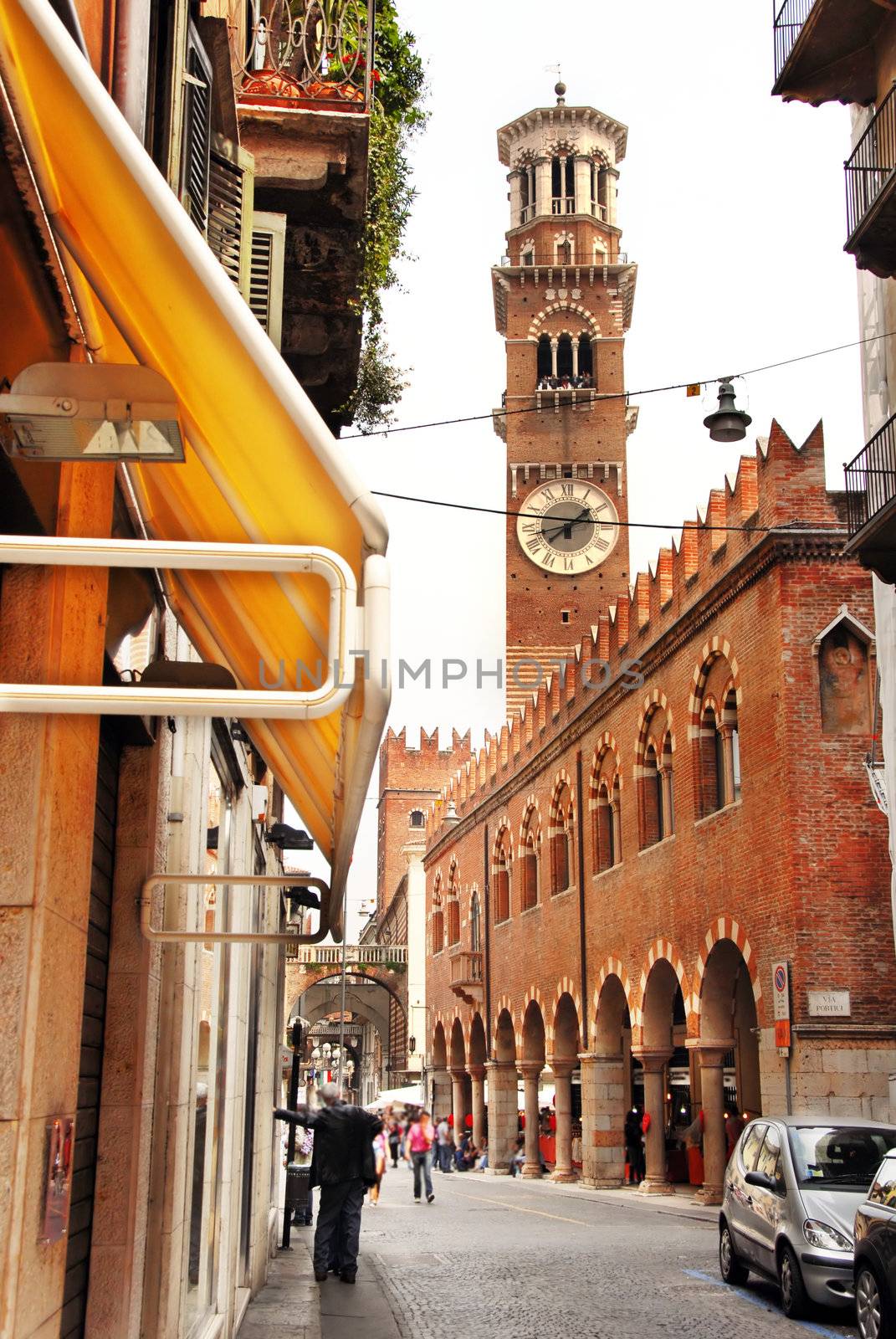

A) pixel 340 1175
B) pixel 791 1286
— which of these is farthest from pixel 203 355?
pixel 340 1175

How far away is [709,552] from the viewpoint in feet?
74.5

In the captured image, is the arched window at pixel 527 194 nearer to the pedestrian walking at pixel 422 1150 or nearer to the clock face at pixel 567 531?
the clock face at pixel 567 531

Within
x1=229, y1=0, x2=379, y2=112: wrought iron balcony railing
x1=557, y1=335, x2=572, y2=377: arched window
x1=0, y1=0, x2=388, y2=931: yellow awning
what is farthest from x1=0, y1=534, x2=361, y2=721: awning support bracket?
x1=557, y1=335, x2=572, y2=377: arched window

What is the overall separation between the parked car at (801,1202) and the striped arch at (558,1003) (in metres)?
16.5

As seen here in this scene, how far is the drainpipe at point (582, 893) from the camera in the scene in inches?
1130

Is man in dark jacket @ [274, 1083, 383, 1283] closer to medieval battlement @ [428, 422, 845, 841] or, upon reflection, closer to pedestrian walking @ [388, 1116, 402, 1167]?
medieval battlement @ [428, 422, 845, 841]

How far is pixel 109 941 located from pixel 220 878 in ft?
2.44

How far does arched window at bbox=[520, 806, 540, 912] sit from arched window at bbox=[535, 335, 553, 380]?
88.1ft

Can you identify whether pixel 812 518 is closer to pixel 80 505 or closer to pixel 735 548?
pixel 735 548

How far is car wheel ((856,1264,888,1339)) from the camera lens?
27.6 feet

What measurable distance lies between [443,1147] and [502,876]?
7.04m

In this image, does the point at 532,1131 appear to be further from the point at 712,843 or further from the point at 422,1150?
the point at 712,843

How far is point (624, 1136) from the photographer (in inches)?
1089

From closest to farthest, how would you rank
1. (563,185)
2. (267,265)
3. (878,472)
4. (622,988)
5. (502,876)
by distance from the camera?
(267,265) → (878,472) → (622,988) → (502,876) → (563,185)
